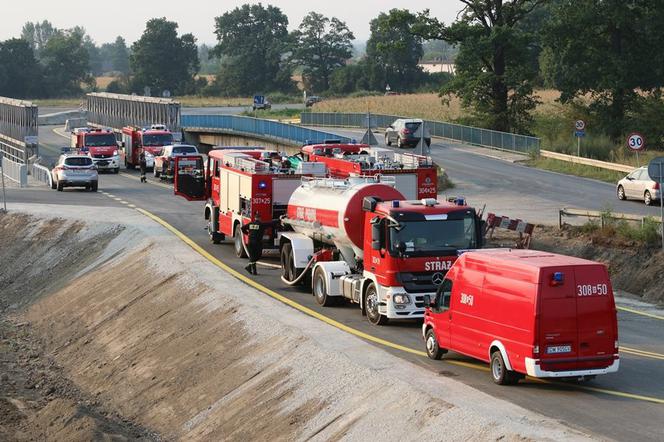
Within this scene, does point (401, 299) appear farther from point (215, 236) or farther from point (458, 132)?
point (458, 132)

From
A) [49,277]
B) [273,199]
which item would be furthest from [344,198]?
[49,277]

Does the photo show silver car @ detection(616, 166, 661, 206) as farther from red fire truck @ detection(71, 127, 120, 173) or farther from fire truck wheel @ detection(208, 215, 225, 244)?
red fire truck @ detection(71, 127, 120, 173)

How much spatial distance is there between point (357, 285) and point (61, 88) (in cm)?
16370

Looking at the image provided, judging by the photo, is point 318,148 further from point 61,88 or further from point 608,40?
point 61,88

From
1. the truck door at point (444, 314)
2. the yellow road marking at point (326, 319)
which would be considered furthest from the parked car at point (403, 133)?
the truck door at point (444, 314)

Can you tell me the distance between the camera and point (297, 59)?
177 meters

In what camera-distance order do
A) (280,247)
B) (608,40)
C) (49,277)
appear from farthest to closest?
(608,40)
(49,277)
(280,247)

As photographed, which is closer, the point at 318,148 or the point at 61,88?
the point at 318,148

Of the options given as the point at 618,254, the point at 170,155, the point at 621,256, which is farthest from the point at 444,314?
the point at 170,155

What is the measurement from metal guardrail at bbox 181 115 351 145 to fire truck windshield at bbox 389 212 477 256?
40736 millimetres

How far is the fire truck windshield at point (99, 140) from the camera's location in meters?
69.9

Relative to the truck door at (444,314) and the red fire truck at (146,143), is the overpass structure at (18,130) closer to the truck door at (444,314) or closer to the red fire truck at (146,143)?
the red fire truck at (146,143)

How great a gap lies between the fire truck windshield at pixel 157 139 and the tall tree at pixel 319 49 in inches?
4176

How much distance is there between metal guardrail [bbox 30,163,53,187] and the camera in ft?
213
